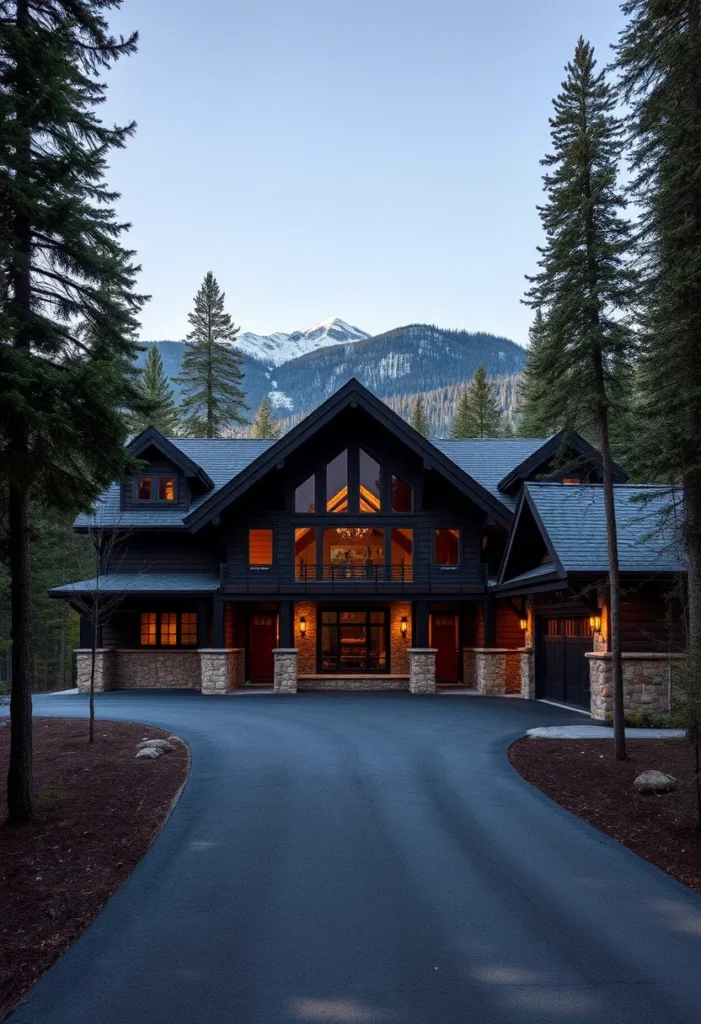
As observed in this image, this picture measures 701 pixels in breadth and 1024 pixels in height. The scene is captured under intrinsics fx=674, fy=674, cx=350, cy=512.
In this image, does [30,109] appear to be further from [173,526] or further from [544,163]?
[173,526]

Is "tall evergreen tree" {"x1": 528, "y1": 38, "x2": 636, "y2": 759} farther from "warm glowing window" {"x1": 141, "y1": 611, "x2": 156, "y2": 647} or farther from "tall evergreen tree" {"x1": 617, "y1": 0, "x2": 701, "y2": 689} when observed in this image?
"warm glowing window" {"x1": 141, "y1": 611, "x2": 156, "y2": 647}

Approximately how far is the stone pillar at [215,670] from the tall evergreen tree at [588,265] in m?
12.9

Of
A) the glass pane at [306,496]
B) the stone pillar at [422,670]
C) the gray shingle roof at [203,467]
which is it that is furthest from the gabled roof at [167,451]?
the stone pillar at [422,670]

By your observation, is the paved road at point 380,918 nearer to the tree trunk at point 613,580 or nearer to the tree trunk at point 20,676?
the tree trunk at point 20,676

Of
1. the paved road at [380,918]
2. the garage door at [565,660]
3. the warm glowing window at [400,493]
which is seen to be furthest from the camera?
the warm glowing window at [400,493]

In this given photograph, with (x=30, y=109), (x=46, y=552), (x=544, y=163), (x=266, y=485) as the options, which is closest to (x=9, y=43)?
(x=30, y=109)

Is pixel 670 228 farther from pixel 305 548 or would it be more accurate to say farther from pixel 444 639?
pixel 444 639

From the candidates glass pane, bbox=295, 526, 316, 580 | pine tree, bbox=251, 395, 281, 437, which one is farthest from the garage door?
pine tree, bbox=251, 395, 281, 437

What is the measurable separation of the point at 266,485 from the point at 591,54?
47.6 ft

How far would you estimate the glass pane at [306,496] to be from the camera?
2219 cm

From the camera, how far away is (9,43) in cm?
737

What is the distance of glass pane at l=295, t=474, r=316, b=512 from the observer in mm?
22188


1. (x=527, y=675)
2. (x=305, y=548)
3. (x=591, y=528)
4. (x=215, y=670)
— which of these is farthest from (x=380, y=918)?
(x=305, y=548)

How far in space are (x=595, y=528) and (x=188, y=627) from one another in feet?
45.2
